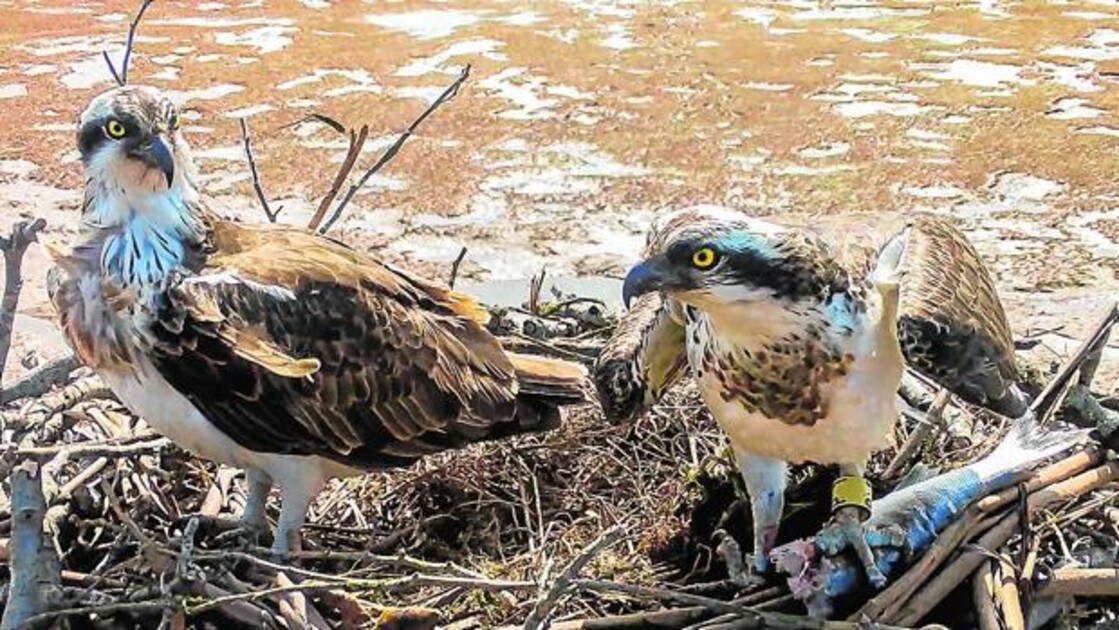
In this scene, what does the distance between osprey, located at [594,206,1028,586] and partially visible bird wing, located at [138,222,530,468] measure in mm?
383

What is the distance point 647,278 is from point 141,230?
1.19 m

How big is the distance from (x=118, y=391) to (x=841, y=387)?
163 centimetres

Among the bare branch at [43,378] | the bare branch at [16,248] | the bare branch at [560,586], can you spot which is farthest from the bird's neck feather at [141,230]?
the bare branch at [560,586]

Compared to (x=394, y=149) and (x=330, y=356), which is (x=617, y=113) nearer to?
(x=394, y=149)

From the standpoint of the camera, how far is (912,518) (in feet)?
12.9

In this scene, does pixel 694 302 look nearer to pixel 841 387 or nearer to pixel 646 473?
pixel 841 387

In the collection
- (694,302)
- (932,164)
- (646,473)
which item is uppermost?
(694,302)

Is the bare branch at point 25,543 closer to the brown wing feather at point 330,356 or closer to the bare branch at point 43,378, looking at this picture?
the brown wing feather at point 330,356

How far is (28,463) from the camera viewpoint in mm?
3523

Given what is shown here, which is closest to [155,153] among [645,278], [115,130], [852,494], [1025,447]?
[115,130]

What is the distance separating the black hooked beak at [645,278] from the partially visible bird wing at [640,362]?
1.83 ft

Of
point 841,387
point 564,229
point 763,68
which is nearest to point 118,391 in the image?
point 841,387

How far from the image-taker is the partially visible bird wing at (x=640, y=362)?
13.6 ft

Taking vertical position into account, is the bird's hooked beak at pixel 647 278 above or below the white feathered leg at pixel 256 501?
above
